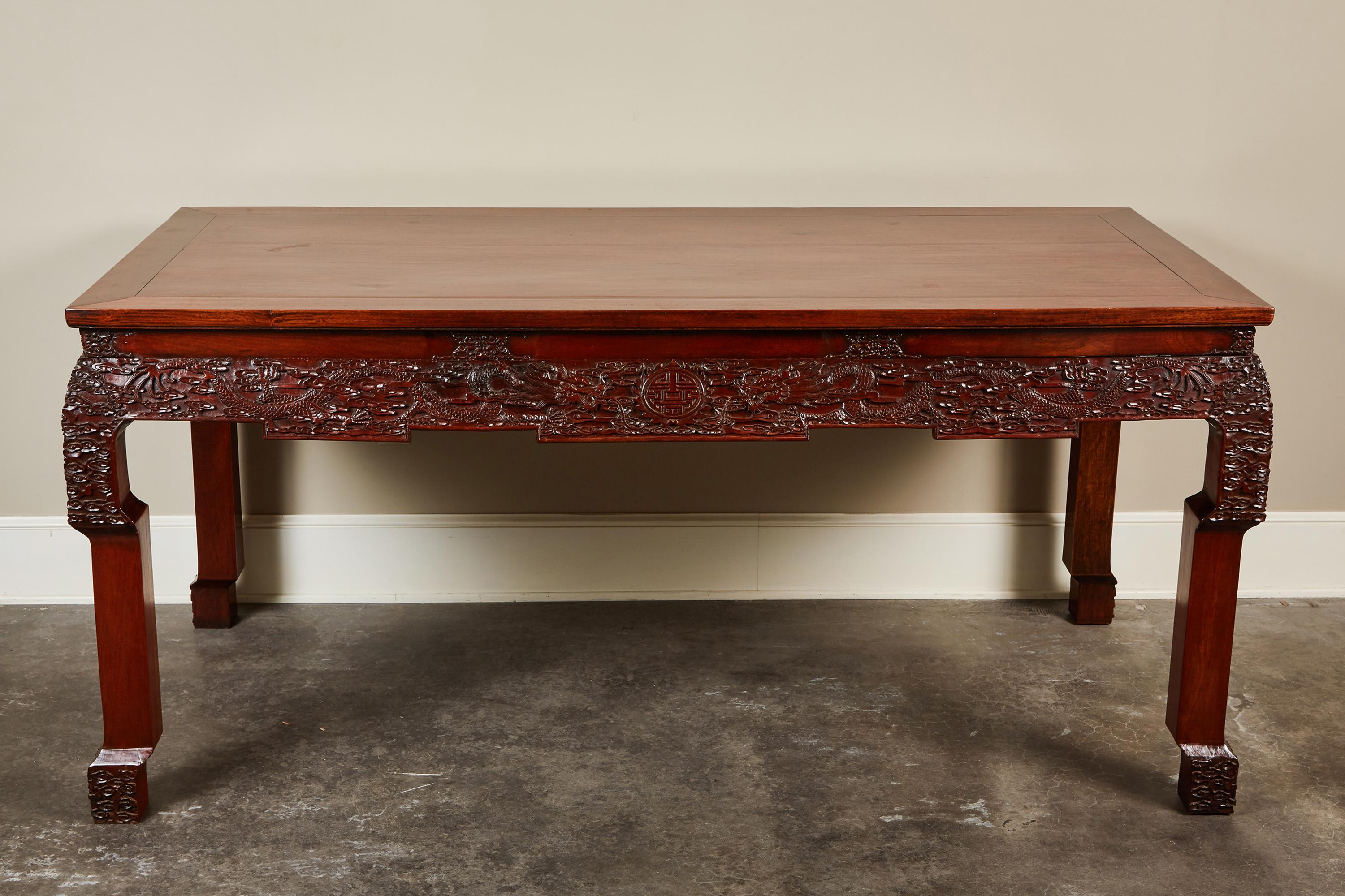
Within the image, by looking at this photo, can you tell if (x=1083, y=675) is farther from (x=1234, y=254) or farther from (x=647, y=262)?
(x=647, y=262)

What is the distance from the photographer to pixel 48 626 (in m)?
2.98

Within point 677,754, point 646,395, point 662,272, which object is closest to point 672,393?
point 646,395

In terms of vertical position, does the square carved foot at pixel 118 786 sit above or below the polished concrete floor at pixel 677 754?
above

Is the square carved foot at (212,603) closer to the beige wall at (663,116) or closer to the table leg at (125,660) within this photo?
the beige wall at (663,116)

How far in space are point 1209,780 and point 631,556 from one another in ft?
4.46

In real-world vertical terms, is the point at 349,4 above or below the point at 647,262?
above

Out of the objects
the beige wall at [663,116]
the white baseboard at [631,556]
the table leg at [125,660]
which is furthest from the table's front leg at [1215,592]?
the table leg at [125,660]

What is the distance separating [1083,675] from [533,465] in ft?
4.26

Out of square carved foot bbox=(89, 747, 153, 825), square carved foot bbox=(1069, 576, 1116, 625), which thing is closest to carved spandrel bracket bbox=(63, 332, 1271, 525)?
square carved foot bbox=(89, 747, 153, 825)

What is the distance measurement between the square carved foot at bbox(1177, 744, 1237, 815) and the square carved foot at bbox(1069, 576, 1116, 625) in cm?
73

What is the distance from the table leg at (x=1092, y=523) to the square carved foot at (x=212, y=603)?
1.92 metres

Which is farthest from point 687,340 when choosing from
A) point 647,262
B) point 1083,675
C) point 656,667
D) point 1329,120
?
point 1329,120

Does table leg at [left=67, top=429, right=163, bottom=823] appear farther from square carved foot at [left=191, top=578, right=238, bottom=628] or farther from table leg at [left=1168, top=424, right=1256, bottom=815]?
table leg at [left=1168, top=424, right=1256, bottom=815]

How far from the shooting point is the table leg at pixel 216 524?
9.45 feet
